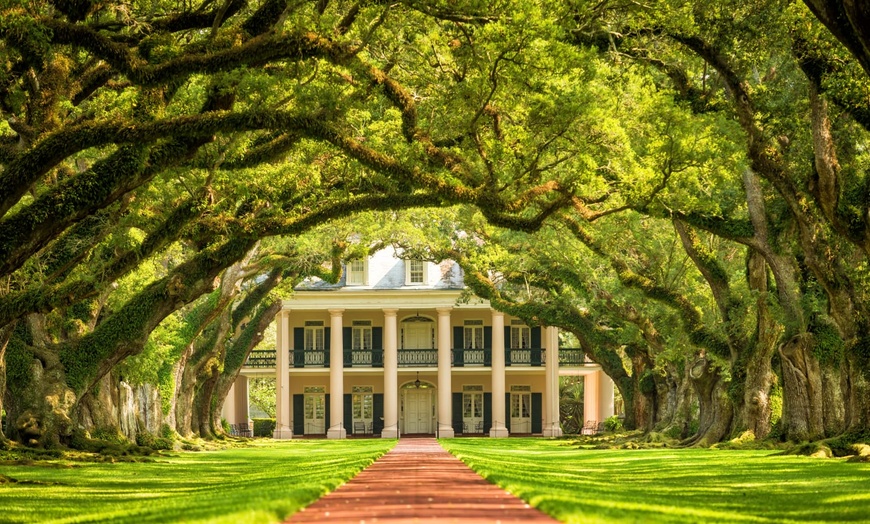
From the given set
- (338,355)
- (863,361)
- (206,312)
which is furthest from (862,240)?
(338,355)

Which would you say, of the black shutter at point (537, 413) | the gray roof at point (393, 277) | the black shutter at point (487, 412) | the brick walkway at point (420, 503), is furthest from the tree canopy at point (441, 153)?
the black shutter at point (537, 413)

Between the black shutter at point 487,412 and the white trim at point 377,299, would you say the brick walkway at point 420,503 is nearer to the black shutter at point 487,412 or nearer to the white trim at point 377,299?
the white trim at point 377,299

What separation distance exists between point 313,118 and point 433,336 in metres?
47.0

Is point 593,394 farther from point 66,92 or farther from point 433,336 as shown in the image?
point 66,92

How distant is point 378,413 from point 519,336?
8.07 meters

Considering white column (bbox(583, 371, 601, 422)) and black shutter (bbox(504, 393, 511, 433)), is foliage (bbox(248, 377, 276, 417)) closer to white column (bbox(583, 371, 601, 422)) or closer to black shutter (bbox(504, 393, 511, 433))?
white column (bbox(583, 371, 601, 422))

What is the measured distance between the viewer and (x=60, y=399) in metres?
27.8

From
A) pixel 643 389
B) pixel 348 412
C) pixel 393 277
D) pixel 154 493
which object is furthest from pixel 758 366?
pixel 348 412

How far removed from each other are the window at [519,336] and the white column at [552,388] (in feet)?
10.6

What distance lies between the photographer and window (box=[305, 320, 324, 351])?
Answer: 63.7 metres

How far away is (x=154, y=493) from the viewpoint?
1686 cm

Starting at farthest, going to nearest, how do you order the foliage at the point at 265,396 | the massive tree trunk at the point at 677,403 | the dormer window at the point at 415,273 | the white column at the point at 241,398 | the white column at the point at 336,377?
the foliage at the point at 265,396 → the white column at the point at 241,398 → the dormer window at the point at 415,273 → the white column at the point at 336,377 → the massive tree trunk at the point at 677,403

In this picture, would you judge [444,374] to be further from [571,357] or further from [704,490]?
[704,490]

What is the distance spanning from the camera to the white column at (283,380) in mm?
60438
